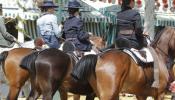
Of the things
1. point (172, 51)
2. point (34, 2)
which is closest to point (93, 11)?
point (34, 2)

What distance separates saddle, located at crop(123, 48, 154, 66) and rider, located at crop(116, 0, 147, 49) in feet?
0.55

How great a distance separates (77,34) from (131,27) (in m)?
1.18

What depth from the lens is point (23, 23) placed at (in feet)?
67.7

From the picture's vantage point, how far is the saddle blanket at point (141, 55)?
11.0 meters

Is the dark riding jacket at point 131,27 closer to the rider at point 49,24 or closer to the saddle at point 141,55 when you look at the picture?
the saddle at point 141,55

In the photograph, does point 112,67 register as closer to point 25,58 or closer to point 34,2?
point 25,58

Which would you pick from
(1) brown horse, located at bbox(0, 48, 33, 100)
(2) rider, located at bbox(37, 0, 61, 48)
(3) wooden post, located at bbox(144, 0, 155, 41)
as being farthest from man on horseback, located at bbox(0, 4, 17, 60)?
(3) wooden post, located at bbox(144, 0, 155, 41)

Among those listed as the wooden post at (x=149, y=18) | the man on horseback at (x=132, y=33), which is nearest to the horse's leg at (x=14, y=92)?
the man on horseback at (x=132, y=33)

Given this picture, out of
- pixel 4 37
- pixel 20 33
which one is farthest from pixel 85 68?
pixel 20 33

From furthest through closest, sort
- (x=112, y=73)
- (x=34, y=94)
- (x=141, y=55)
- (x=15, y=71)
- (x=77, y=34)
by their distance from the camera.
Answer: (x=15, y=71) → (x=34, y=94) → (x=77, y=34) → (x=141, y=55) → (x=112, y=73)

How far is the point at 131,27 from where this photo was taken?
11.3 m

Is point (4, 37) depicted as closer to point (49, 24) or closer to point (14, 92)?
point (14, 92)

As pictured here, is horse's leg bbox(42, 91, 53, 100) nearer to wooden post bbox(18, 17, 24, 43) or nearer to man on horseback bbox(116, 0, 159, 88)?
man on horseback bbox(116, 0, 159, 88)

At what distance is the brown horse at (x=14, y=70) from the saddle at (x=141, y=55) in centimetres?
252
